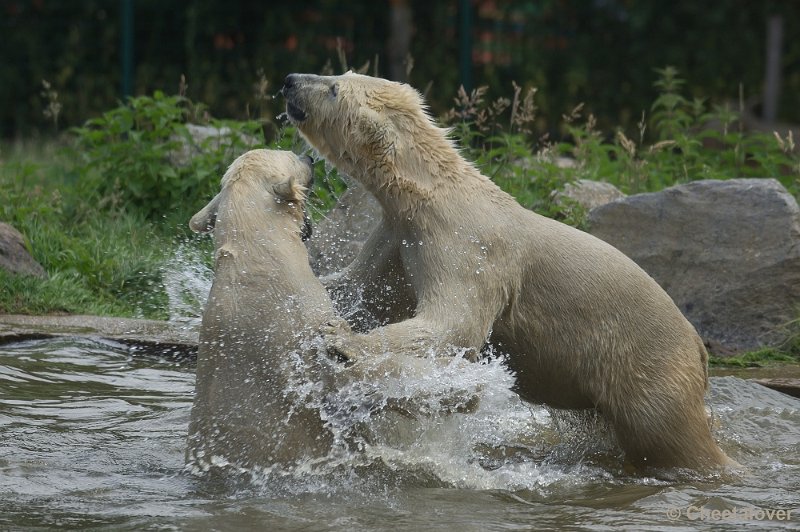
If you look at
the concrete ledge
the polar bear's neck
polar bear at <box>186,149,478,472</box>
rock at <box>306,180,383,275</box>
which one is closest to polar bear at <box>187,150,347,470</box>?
polar bear at <box>186,149,478,472</box>

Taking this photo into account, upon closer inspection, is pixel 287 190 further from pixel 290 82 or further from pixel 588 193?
pixel 588 193

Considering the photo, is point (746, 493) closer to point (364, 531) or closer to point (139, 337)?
point (364, 531)

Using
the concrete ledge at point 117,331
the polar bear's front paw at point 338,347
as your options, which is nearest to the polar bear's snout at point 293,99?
the polar bear's front paw at point 338,347

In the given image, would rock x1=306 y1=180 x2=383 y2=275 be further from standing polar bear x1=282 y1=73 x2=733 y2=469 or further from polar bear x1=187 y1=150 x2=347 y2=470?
polar bear x1=187 y1=150 x2=347 y2=470

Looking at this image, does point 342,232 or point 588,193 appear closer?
point 342,232

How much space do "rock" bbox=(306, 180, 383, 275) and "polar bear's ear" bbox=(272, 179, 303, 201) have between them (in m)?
2.37

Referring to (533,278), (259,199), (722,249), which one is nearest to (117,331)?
(259,199)

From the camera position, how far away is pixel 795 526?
4.14m

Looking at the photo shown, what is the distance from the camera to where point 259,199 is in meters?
4.61

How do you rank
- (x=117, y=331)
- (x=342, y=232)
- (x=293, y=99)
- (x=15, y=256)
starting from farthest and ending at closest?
(x=15, y=256) < (x=342, y=232) < (x=117, y=331) < (x=293, y=99)

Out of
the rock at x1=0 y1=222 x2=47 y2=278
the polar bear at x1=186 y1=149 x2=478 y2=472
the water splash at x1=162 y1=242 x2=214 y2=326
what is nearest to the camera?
the polar bear at x1=186 y1=149 x2=478 y2=472

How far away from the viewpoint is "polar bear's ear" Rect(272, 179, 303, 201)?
4.60 meters

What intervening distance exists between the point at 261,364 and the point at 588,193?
4.35 m

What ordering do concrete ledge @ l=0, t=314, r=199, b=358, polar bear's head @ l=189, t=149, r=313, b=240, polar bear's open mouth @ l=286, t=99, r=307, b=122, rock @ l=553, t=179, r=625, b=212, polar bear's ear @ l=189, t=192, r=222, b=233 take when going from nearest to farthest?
polar bear's head @ l=189, t=149, r=313, b=240 < polar bear's ear @ l=189, t=192, r=222, b=233 < polar bear's open mouth @ l=286, t=99, r=307, b=122 < concrete ledge @ l=0, t=314, r=199, b=358 < rock @ l=553, t=179, r=625, b=212
